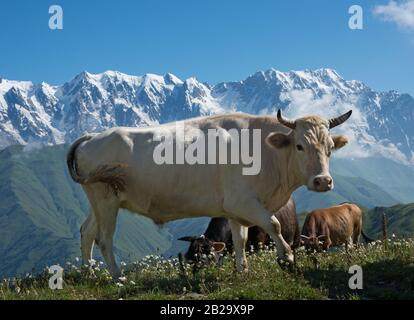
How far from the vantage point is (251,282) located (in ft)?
32.3

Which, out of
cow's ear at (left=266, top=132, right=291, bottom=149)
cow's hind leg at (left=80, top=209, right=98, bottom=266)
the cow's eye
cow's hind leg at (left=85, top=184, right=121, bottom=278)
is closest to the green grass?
cow's hind leg at (left=85, top=184, right=121, bottom=278)

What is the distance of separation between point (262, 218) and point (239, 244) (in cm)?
174

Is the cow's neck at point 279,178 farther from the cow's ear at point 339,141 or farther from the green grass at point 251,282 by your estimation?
the green grass at point 251,282

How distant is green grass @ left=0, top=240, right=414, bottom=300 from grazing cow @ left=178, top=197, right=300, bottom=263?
1476 millimetres

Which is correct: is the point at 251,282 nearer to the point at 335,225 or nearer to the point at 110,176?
the point at 110,176

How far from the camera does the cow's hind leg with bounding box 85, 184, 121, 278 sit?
40.1 ft

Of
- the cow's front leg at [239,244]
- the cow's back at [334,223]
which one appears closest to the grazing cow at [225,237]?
the cow's front leg at [239,244]

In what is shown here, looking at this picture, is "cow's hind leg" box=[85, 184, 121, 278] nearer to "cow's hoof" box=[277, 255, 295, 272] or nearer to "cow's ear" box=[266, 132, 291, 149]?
"cow's ear" box=[266, 132, 291, 149]

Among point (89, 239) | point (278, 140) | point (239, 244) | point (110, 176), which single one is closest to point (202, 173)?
point (278, 140)

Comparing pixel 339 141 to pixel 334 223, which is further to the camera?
pixel 334 223

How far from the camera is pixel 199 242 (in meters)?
14.6

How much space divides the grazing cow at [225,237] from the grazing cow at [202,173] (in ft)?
5.66

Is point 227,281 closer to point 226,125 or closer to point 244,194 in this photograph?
point 244,194
